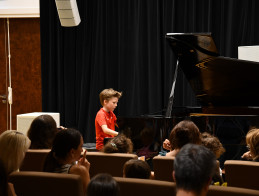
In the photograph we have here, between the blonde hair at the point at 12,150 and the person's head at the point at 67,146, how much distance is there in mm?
219

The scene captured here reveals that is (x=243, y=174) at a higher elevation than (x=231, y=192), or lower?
lower

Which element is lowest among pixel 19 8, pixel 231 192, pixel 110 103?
pixel 231 192

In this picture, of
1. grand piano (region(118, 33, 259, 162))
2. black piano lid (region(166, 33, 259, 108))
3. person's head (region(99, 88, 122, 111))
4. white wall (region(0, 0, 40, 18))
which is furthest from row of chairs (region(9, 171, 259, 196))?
white wall (region(0, 0, 40, 18))

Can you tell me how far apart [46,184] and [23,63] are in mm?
6006

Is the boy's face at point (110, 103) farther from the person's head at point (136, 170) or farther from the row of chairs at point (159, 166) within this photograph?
the person's head at point (136, 170)

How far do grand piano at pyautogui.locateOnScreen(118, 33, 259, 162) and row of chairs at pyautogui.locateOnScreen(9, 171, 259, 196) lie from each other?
2.19 meters

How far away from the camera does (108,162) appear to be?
2975 mm

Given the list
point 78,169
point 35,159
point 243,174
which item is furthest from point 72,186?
point 243,174

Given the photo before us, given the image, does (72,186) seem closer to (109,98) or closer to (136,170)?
(136,170)

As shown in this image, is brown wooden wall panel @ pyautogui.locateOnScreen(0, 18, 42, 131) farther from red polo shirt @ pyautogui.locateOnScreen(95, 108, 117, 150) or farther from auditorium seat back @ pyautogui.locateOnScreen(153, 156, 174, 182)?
auditorium seat back @ pyautogui.locateOnScreen(153, 156, 174, 182)

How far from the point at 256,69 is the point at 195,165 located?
318 centimetres

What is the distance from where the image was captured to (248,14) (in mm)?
6539

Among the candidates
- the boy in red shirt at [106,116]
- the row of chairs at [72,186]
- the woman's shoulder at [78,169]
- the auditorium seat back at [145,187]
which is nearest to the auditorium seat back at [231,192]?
the row of chairs at [72,186]

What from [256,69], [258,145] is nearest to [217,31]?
[256,69]
